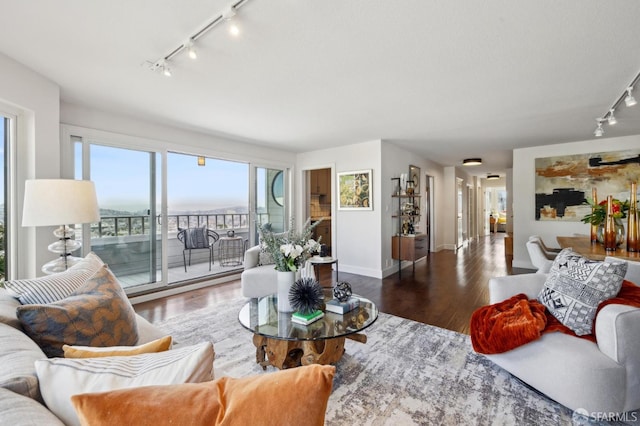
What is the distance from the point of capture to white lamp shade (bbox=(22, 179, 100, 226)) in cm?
204

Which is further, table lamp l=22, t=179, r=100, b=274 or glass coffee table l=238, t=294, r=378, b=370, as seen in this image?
table lamp l=22, t=179, r=100, b=274

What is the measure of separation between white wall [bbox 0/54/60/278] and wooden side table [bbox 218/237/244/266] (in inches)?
145

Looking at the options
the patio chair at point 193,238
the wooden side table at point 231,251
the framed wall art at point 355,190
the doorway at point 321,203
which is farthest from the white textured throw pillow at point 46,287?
the doorway at point 321,203

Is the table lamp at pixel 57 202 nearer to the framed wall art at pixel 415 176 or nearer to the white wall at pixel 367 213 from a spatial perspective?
the white wall at pixel 367 213

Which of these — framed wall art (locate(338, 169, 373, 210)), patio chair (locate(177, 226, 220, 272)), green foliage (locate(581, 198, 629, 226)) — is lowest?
patio chair (locate(177, 226, 220, 272))

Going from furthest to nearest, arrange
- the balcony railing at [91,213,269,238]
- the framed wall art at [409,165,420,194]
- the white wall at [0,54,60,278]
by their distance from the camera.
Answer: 1. the framed wall art at [409,165,420,194]
2. the balcony railing at [91,213,269,238]
3. the white wall at [0,54,60,278]

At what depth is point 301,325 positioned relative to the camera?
1904 mm

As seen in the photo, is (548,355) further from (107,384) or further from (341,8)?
(341,8)

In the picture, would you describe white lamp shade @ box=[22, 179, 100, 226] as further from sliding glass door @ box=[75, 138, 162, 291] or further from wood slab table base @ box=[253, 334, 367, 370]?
wood slab table base @ box=[253, 334, 367, 370]

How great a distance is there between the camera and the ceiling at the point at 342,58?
1712 millimetres

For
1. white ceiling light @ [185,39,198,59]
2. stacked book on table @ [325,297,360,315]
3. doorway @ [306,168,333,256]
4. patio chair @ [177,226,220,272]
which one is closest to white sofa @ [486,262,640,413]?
stacked book on table @ [325,297,360,315]

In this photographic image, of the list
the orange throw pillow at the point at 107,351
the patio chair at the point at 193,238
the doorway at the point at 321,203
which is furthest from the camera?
the doorway at the point at 321,203

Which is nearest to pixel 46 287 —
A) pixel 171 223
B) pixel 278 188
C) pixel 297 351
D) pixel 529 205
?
pixel 297 351

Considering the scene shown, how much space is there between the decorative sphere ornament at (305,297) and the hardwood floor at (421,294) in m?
1.65
